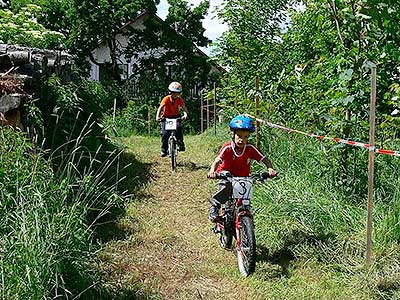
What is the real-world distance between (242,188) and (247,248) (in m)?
0.52

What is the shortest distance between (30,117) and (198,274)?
238cm

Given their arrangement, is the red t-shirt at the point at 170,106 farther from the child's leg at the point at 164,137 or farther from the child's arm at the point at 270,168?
the child's arm at the point at 270,168

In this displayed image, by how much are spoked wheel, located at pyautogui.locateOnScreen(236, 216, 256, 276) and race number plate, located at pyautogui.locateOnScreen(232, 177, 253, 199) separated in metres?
0.20

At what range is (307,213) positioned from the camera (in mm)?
5316

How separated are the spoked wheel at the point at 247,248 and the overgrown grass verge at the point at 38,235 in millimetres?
1251

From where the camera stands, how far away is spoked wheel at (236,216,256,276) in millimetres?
4531

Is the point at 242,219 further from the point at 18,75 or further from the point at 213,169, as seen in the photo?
the point at 18,75

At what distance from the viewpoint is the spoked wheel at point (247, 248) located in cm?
453

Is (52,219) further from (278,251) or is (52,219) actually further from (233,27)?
(233,27)

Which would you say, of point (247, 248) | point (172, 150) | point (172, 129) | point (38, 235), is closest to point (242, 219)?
point (247, 248)

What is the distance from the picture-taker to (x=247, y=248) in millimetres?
4578

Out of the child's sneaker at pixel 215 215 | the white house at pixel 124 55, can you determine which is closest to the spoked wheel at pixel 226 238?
the child's sneaker at pixel 215 215

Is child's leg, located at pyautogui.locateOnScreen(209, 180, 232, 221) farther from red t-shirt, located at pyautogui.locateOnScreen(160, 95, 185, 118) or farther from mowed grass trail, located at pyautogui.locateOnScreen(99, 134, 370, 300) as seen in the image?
red t-shirt, located at pyautogui.locateOnScreen(160, 95, 185, 118)

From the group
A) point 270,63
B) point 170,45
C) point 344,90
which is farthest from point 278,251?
point 170,45
